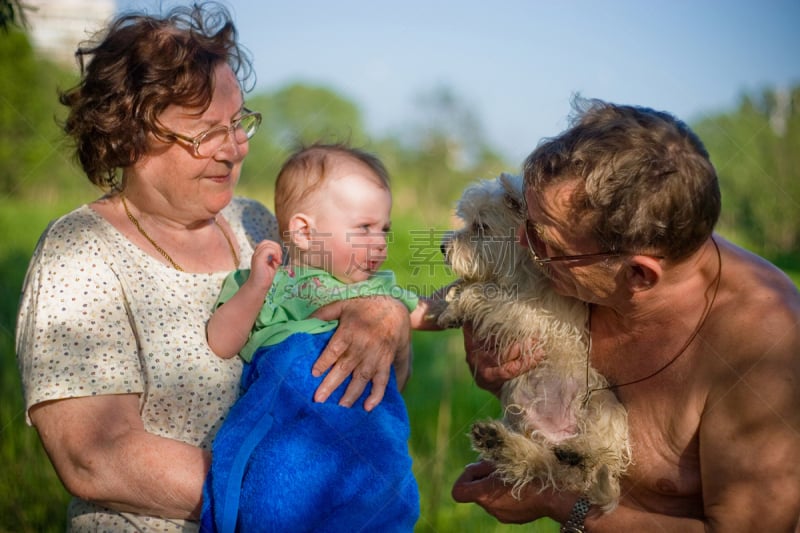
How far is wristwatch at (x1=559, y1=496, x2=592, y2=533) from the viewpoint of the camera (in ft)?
8.50

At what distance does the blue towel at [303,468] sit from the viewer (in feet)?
7.48

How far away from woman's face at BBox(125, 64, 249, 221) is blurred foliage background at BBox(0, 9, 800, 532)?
51 cm

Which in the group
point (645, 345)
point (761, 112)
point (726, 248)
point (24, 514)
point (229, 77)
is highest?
point (229, 77)

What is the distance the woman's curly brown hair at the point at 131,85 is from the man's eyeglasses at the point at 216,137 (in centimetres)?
9

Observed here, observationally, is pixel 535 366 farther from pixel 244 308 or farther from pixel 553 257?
pixel 244 308

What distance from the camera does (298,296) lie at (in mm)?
2855

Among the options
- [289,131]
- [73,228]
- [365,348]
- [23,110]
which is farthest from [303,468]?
[23,110]

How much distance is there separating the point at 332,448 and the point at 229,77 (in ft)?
4.88

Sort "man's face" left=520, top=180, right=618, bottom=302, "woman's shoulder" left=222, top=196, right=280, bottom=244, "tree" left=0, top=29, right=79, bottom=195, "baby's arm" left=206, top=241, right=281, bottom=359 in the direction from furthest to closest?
"tree" left=0, top=29, right=79, bottom=195
"woman's shoulder" left=222, top=196, right=280, bottom=244
"baby's arm" left=206, top=241, right=281, bottom=359
"man's face" left=520, top=180, right=618, bottom=302

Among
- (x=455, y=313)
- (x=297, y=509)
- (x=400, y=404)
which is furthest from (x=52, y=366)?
(x=455, y=313)

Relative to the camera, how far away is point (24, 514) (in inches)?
160

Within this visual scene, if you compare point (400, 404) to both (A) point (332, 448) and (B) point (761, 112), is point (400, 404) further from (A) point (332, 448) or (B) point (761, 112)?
(B) point (761, 112)

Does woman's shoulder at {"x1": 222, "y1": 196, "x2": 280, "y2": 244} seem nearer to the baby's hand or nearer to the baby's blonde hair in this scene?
the baby's blonde hair

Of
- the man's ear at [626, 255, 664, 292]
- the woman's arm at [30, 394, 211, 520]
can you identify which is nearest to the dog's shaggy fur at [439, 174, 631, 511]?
the man's ear at [626, 255, 664, 292]
